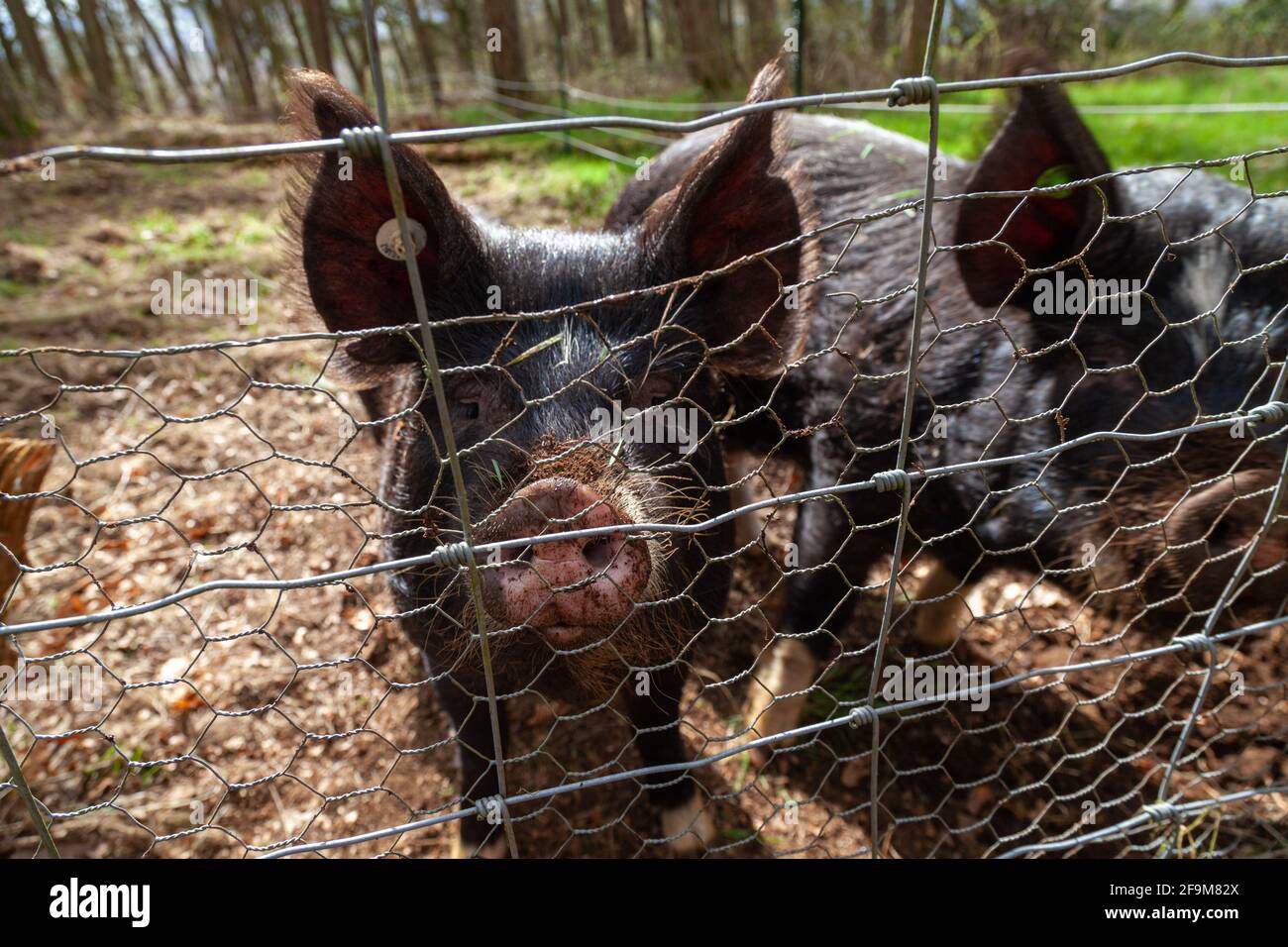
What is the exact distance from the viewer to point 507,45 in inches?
447

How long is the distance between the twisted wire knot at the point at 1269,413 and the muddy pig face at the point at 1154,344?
0.69ft

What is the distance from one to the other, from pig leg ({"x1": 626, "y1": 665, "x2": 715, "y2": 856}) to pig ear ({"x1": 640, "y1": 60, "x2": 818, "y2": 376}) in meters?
1.10

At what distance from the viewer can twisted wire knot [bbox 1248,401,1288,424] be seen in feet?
5.77

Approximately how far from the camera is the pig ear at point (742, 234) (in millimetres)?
2057

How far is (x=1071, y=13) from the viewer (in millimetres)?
14344

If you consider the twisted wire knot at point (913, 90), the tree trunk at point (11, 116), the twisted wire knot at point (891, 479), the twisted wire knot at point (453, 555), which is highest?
the tree trunk at point (11, 116)

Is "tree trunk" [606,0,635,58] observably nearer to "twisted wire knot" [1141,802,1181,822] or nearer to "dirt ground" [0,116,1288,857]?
"dirt ground" [0,116,1288,857]

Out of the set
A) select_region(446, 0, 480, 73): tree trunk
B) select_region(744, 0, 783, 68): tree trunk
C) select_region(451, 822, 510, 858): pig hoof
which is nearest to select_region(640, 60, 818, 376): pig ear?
select_region(451, 822, 510, 858): pig hoof

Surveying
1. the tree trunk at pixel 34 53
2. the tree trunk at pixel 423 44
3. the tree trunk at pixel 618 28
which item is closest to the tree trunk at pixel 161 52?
the tree trunk at pixel 34 53

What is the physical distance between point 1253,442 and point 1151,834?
1.54 m

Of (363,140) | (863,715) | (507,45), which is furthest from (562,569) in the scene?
(507,45)

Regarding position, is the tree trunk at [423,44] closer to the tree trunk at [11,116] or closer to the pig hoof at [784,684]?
the tree trunk at [11,116]
